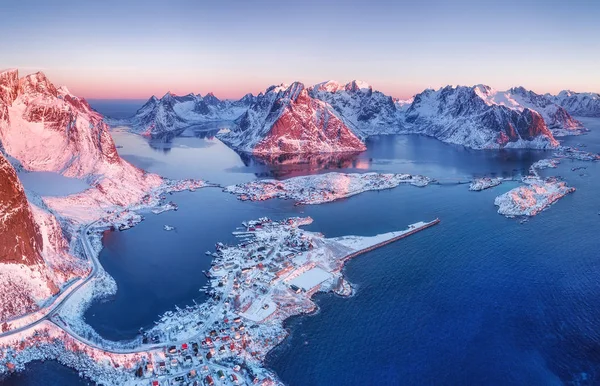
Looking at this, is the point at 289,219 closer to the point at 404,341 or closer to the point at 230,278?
the point at 230,278

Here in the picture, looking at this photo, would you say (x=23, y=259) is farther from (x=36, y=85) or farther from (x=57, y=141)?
(x=36, y=85)

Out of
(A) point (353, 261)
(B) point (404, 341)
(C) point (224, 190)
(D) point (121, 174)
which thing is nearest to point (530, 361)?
(B) point (404, 341)

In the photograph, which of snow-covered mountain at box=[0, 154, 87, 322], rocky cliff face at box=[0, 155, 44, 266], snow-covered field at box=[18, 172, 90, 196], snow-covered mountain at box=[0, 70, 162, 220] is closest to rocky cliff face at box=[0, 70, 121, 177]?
snow-covered mountain at box=[0, 70, 162, 220]

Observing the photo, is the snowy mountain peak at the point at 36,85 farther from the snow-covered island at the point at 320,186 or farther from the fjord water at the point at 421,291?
the snow-covered island at the point at 320,186

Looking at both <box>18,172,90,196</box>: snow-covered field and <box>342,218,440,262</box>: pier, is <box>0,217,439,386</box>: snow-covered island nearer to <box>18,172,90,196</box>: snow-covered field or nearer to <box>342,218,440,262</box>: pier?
<box>342,218,440,262</box>: pier

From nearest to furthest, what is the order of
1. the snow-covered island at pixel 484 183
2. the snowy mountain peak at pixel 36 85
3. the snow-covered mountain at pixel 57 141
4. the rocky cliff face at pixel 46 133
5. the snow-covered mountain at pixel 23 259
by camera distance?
the snow-covered mountain at pixel 23 259 → the snow-covered mountain at pixel 57 141 → the rocky cliff face at pixel 46 133 → the snowy mountain peak at pixel 36 85 → the snow-covered island at pixel 484 183

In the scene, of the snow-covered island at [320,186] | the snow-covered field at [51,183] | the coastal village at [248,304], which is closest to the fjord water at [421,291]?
the coastal village at [248,304]

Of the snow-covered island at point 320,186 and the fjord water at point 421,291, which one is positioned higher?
the snow-covered island at point 320,186
